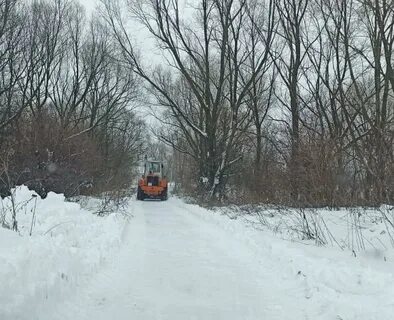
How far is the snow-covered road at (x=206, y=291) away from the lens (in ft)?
17.4

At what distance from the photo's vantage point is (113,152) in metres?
55.8

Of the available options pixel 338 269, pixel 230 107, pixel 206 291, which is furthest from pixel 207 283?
pixel 230 107

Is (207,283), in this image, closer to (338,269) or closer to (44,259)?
(338,269)

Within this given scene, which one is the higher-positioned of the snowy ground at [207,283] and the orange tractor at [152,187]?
the orange tractor at [152,187]

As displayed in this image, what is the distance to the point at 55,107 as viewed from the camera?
39562 millimetres

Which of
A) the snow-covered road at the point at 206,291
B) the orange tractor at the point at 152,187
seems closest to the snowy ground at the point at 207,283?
the snow-covered road at the point at 206,291

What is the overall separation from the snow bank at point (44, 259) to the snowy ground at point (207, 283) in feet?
0.06

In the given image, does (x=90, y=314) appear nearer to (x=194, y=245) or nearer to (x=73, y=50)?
(x=194, y=245)

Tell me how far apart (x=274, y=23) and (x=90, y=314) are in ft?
78.9

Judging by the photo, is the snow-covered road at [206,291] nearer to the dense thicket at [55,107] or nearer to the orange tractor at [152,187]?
the dense thicket at [55,107]

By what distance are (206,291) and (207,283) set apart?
1.62 feet

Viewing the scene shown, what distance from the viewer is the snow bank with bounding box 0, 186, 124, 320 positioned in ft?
15.3

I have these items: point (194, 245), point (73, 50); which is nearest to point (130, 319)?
point (194, 245)

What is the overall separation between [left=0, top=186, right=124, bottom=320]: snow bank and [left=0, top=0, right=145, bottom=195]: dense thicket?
148 centimetres
